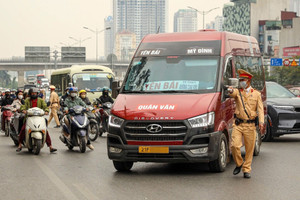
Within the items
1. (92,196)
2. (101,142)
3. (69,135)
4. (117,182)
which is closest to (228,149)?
(117,182)

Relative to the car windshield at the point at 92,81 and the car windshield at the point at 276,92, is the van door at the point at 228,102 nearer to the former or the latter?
the car windshield at the point at 276,92

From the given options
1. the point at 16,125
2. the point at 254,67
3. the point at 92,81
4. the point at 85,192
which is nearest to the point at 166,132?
the point at 85,192

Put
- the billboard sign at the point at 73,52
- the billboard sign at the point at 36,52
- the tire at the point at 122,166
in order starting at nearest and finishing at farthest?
the tire at the point at 122,166 → the billboard sign at the point at 73,52 → the billboard sign at the point at 36,52

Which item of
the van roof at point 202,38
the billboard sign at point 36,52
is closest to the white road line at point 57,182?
the van roof at point 202,38

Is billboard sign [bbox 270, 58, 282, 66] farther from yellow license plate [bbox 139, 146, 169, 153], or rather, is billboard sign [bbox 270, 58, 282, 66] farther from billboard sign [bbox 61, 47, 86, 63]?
yellow license plate [bbox 139, 146, 169, 153]

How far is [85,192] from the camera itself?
29.6 feet

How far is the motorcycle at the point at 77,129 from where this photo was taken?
15.1m

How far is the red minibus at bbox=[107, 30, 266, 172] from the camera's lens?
414 inches

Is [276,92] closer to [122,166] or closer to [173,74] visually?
[173,74]

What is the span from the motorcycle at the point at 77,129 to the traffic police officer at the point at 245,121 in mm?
5364

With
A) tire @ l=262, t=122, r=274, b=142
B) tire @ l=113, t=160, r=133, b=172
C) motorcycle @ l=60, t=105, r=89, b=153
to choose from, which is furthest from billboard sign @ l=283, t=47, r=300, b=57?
tire @ l=113, t=160, r=133, b=172

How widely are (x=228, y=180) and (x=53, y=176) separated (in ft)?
9.24

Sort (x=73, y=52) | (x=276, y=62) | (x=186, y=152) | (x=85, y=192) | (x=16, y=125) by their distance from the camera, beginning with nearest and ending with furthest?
1. (x=85, y=192)
2. (x=186, y=152)
3. (x=16, y=125)
4. (x=276, y=62)
5. (x=73, y=52)

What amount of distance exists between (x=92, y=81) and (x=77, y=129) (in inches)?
580
